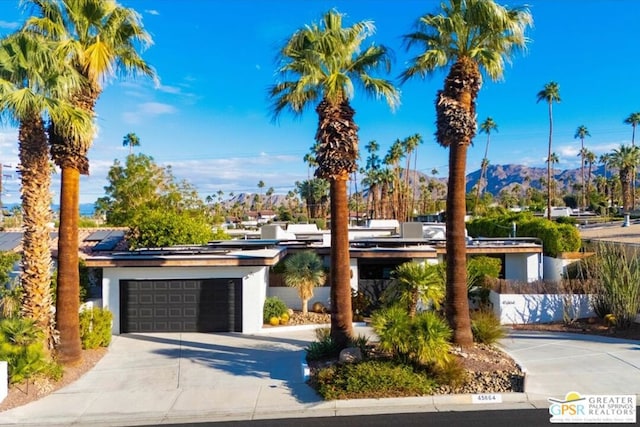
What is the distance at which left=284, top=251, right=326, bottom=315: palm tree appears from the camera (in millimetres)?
18734

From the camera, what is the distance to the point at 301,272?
1872 centimetres

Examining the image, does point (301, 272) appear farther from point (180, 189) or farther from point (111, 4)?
point (180, 189)

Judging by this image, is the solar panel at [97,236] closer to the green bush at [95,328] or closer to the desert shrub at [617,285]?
the green bush at [95,328]

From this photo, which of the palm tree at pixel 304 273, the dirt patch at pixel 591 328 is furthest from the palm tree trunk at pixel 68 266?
the dirt patch at pixel 591 328

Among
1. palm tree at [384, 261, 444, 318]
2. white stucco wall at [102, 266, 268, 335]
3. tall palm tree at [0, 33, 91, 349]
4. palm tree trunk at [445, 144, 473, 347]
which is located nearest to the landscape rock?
palm tree trunk at [445, 144, 473, 347]

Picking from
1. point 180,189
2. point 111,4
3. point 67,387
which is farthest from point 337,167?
point 180,189

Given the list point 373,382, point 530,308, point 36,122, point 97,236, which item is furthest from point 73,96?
point 97,236

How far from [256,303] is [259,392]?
6.38m

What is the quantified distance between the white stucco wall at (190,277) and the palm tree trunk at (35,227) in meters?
4.58

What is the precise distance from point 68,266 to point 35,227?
132 cm

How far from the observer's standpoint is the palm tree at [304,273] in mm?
18734

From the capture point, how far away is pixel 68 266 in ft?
41.9

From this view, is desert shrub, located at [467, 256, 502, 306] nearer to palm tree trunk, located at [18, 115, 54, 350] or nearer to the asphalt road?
the asphalt road

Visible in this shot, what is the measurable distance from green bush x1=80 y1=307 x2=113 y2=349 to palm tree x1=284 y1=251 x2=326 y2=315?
6655mm
